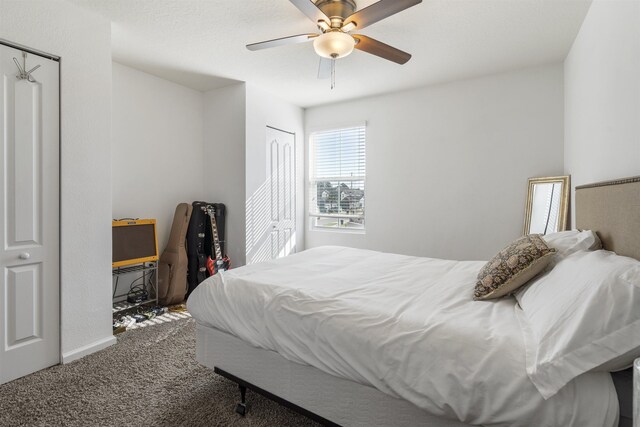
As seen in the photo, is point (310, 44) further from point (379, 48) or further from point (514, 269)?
point (514, 269)

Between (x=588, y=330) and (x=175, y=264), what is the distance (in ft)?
11.7

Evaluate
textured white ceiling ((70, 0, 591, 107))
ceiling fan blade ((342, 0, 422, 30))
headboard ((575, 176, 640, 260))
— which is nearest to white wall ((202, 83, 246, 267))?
textured white ceiling ((70, 0, 591, 107))

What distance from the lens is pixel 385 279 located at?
204cm

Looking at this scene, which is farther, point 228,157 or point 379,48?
point 228,157

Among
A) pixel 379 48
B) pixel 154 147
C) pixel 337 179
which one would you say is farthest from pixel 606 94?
pixel 154 147

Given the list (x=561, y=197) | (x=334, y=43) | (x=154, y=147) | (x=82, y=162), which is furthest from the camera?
(x=154, y=147)

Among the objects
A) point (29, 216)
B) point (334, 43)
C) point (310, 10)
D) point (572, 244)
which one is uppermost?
point (310, 10)

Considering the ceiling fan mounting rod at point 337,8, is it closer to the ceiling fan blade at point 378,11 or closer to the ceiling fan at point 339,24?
the ceiling fan at point 339,24

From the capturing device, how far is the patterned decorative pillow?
1.55m

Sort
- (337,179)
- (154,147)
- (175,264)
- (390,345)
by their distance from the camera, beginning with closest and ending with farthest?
(390,345) → (175,264) → (154,147) → (337,179)

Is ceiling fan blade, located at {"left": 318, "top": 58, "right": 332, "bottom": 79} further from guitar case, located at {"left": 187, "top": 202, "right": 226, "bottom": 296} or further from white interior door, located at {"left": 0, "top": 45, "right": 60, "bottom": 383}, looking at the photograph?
guitar case, located at {"left": 187, "top": 202, "right": 226, "bottom": 296}

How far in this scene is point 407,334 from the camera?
1.29 m

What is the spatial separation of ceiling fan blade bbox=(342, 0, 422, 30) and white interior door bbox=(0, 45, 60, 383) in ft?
6.92

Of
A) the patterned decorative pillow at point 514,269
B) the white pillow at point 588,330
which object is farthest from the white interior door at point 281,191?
the white pillow at point 588,330
